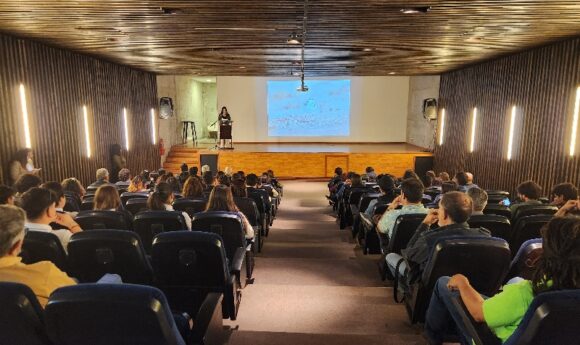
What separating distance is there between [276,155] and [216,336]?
10.8 m

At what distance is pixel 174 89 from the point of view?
48.7 feet

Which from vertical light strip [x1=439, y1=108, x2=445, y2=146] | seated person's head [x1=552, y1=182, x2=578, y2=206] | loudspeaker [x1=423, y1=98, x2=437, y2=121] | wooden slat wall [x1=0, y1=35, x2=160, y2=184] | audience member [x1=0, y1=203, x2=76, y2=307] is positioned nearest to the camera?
audience member [x1=0, y1=203, x2=76, y2=307]

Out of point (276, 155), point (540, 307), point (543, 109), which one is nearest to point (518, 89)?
point (543, 109)

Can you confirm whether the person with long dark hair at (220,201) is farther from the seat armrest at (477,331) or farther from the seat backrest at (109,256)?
the seat armrest at (477,331)

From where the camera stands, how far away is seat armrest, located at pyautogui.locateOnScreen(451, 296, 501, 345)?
1.91 m

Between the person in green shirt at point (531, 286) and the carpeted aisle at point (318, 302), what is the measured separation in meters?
0.80

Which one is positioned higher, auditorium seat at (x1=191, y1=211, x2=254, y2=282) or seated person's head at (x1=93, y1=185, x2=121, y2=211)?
seated person's head at (x1=93, y1=185, x2=121, y2=211)

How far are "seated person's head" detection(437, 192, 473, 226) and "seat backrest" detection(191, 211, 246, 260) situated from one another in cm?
168

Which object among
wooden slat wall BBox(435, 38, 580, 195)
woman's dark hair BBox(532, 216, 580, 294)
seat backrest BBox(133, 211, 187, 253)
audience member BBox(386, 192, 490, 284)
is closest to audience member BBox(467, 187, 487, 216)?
audience member BBox(386, 192, 490, 284)

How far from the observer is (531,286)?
1.70 metres

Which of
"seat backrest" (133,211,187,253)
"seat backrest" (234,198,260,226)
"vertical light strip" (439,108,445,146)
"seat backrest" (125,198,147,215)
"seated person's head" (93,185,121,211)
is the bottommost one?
"seat backrest" (234,198,260,226)

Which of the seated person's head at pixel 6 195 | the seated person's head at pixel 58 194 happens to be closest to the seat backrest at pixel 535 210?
the seated person's head at pixel 58 194

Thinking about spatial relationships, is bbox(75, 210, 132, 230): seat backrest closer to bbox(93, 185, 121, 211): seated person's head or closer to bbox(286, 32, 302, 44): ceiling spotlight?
bbox(93, 185, 121, 211): seated person's head

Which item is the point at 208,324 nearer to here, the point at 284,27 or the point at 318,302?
Result: the point at 318,302
